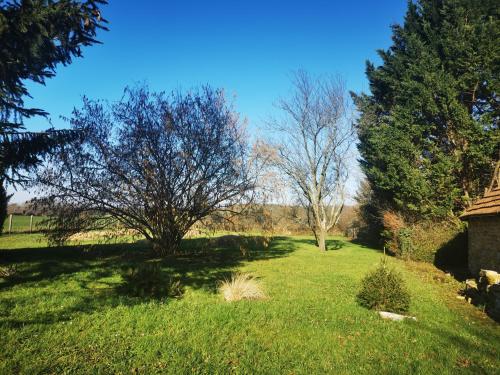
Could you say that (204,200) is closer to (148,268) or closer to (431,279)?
(148,268)

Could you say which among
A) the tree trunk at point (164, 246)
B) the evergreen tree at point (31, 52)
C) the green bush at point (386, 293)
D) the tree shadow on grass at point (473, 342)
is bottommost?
the tree shadow on grass at point (473, 342)

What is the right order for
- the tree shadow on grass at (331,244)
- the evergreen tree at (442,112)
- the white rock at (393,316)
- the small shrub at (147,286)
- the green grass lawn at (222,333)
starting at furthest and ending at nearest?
1. the tree shadow on grass at (331,244)
2. the evergreen tree at (442,112)
3. the small shrub at (147,286)
4. the white rock at (393,316)
5. the green grass lawn at (222,333)

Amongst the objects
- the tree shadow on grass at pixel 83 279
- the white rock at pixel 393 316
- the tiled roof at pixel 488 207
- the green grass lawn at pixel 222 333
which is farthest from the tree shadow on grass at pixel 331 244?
the white rock at pixel 393 316

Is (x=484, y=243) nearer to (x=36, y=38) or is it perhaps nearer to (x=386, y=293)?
(x=386, y=293)

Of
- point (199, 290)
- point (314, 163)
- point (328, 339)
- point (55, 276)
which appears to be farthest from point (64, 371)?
point (314, 163)

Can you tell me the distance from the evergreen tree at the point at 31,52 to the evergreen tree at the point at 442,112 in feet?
59.4

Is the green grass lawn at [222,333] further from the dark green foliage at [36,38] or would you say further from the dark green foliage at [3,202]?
the dark green foliage at [36,38]

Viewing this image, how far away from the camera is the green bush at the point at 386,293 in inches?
300

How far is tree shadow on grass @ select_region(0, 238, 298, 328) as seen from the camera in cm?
646

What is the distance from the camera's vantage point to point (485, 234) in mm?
12555

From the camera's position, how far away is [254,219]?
52.5 feet

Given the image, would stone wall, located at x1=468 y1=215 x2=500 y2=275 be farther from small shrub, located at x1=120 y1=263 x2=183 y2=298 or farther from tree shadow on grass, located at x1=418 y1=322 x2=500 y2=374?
small shrub, located at x1=120 y1=263 x2=183 y2=298

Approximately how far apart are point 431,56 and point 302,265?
15020 millimetres

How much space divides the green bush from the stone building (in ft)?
20.7
